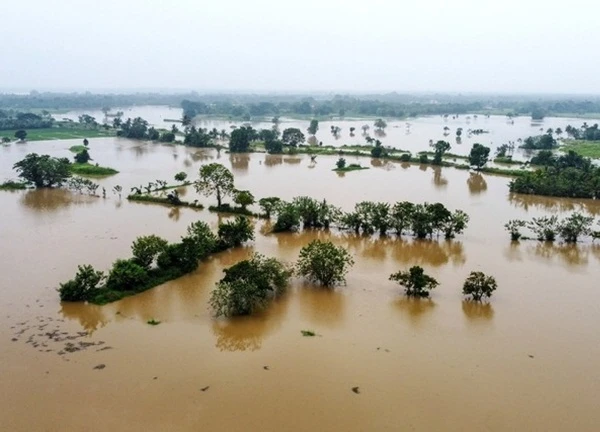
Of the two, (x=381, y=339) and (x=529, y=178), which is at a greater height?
(x=529, y=178)

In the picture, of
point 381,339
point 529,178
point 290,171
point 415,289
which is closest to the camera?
point 381,339

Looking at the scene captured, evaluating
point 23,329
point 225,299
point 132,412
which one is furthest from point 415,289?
point 23,329

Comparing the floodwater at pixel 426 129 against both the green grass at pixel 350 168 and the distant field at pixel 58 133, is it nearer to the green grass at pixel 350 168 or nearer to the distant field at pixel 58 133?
the green grass at pixel 350 168

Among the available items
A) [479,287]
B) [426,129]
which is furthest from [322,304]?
[426,129]

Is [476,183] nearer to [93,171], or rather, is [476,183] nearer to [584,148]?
[584,148]

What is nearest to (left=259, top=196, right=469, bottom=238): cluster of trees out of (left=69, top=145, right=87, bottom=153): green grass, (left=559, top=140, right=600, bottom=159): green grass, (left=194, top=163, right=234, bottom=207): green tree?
(left=194, top=163, right=234, bottom=207): green tree

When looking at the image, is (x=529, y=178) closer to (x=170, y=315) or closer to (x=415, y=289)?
(x=415, y=289)
